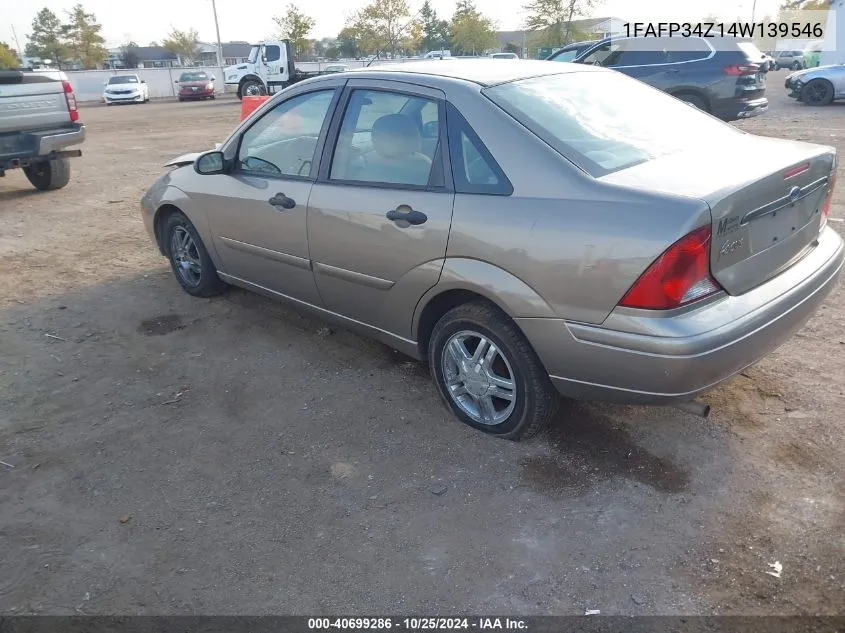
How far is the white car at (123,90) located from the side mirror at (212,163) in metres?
33.4

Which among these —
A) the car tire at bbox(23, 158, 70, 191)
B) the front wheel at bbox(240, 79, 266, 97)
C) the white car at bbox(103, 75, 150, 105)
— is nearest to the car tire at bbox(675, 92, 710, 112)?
the car tire at bbox(23, 158, 70, 191)

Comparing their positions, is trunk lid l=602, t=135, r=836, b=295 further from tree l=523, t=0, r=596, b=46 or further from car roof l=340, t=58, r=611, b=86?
tree l=523, t=0, r=596, b=46

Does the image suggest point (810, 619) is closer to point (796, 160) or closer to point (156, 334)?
point (796, 160)

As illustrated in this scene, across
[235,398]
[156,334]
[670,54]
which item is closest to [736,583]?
[235,398]

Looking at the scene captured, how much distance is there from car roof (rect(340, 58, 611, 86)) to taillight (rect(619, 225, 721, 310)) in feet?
4.40

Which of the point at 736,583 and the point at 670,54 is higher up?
the point at 670,54

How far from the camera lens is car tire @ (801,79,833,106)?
17891mm

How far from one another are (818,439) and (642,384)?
1152 mm

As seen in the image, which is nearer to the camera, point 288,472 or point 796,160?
point 796,160

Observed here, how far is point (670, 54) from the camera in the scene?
1249 cm

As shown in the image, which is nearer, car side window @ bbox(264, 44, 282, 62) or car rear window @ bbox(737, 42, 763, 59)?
car rear window @ bbox(737, 42, 763, 59)

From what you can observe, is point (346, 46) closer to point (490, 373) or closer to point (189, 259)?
point (189, 259)

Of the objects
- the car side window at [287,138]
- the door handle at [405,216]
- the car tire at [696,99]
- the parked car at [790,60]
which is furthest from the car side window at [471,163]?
the parked car at [790,60]

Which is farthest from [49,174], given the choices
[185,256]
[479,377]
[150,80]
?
[150,80]
